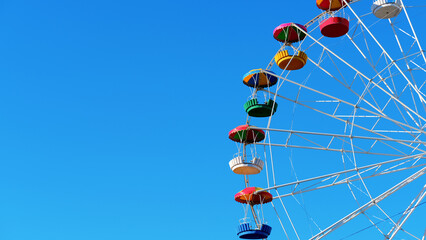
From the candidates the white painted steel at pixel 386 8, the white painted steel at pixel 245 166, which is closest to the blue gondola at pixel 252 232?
the white painted steel at pixel 245 166

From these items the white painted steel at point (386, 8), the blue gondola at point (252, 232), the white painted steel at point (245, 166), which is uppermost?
the white painted steel at point (386, 8)

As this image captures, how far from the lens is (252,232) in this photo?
83.6ft

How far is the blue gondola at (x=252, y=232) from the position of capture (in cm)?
2552

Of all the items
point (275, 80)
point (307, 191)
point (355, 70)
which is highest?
point (275, 80)

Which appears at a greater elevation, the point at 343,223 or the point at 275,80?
the point at 275,80

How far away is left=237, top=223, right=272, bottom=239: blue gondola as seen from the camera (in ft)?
83.7

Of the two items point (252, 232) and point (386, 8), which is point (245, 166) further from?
point (386, 8)

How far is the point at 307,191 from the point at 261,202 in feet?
6.26

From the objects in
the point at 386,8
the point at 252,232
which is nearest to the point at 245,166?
the point at 252,232

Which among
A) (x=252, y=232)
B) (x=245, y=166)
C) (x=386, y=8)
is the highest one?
(x=386, y=8)

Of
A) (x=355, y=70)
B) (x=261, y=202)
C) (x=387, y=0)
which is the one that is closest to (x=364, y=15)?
(x=387, y=0)

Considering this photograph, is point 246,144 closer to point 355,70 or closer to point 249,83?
point 249,83

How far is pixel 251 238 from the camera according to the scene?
2586 cm

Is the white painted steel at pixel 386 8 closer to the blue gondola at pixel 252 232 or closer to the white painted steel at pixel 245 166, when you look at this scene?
the white painted steel at pixel 245 166
